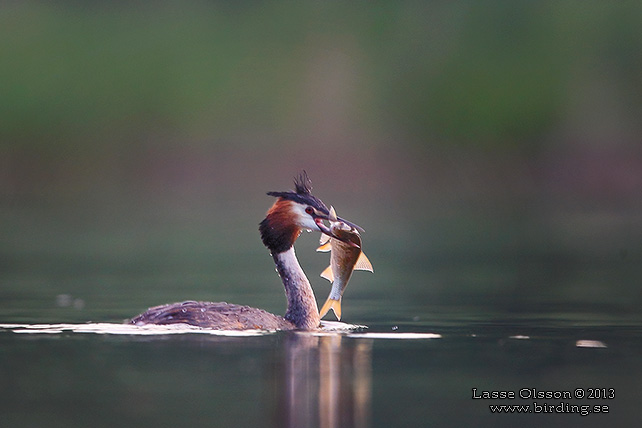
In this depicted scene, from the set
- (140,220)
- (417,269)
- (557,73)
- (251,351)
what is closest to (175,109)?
(557,73)

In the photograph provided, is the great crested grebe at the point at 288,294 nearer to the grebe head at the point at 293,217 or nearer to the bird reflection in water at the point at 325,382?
the grebe head at the point at 293,217

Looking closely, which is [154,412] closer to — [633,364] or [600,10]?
[633,364]

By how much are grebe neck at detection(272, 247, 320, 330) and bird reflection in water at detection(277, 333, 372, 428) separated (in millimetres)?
742

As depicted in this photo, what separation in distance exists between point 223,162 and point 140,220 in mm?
18273

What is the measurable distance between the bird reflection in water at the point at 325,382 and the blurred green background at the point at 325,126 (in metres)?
10.7

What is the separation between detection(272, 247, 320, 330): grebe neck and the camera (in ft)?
50.9

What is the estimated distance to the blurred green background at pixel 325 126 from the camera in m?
32.3

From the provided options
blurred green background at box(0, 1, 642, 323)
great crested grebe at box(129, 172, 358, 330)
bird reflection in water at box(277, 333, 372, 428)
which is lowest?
bird reflection in water at box(277, 333, 372, 428)

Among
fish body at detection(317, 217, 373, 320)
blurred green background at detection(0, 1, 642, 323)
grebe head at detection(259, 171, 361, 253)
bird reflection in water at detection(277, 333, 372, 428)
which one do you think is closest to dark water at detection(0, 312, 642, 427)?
bird reflection in water at detection(277, 333, 372, 428)

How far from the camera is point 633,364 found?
13.2 m

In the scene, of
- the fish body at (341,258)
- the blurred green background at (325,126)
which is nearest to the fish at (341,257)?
the fish body at (341,258)

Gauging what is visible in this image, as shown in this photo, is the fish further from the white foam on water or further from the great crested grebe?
the white foam on water

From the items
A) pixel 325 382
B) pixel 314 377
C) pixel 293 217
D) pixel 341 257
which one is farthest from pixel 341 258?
pixel 325 382

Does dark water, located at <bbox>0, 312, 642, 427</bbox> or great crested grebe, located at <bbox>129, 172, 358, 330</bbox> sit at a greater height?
great crested grebe, located at <bbox>129, 172, 358, 330</bbox>
